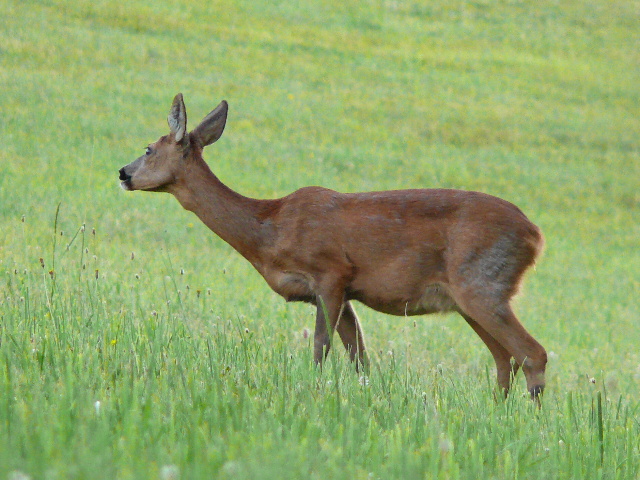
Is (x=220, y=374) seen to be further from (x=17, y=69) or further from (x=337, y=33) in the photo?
(x=337, y=33)

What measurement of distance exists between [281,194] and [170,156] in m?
9.63

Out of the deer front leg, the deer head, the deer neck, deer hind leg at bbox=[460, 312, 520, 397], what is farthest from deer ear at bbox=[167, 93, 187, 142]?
deer hind leg at bbox=[460, 312, 520, 397]

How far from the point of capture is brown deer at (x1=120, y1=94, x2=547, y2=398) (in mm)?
6941

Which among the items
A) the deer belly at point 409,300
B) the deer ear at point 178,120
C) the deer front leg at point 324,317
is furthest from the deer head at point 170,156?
the deer belly at point 409,300

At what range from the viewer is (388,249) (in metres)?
7.07

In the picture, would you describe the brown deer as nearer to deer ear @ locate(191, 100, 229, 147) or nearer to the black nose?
the black nose

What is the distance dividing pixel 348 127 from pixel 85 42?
6002 millimetres

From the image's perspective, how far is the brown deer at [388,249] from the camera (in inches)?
273

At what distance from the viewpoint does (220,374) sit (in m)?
4.81

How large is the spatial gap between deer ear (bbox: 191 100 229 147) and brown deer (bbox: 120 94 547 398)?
0.51ft

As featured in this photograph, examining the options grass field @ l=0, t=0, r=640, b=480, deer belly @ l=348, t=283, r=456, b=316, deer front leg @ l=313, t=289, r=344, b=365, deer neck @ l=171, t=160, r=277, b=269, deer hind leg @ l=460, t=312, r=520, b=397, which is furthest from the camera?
deer hind leg @ l=460, t=312, r=520, b=397

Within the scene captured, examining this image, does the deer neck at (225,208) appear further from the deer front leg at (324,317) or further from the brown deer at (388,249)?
the deer front leg at (324,317)

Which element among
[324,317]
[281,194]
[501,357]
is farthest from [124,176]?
[281,194]

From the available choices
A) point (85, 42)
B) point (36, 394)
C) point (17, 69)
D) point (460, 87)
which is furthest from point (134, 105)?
point (36, 394)
